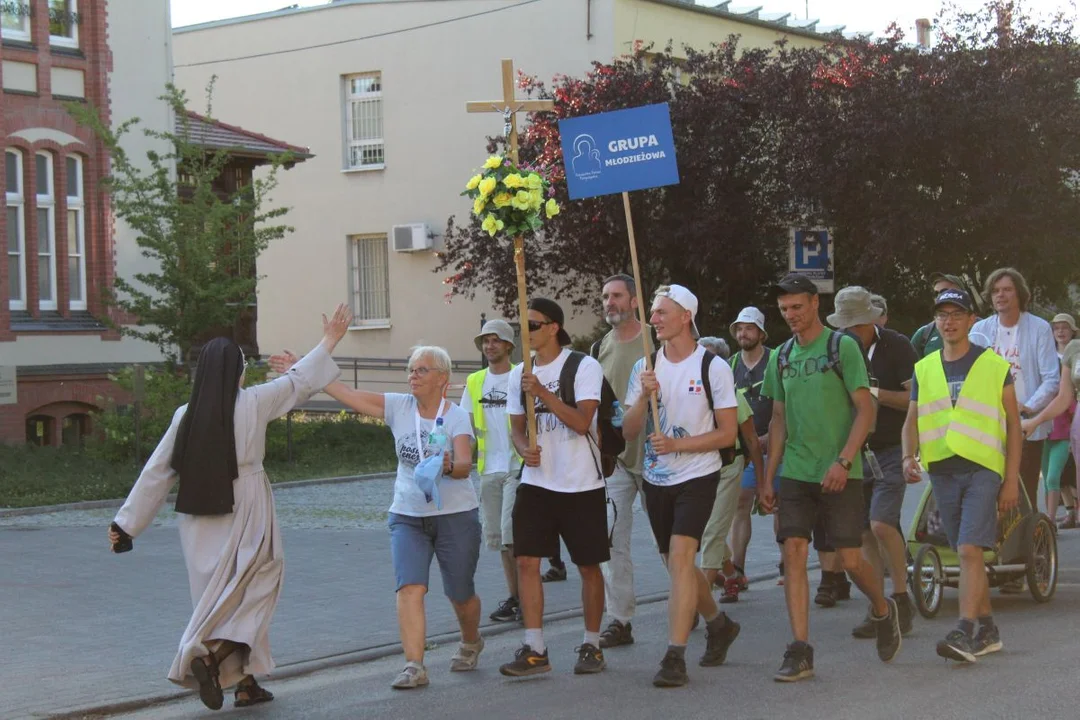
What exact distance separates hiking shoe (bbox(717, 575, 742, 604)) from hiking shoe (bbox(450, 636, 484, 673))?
2.69m

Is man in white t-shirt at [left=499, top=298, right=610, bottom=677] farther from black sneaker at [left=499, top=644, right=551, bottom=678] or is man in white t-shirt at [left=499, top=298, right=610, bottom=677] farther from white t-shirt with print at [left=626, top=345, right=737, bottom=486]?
white t-shirt with print at [left=626, top=345, right=737, bottom=486]

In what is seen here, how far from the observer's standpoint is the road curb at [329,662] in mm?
7520

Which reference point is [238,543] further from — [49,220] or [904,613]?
[49,220]

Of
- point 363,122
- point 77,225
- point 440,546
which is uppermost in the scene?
point 363,122

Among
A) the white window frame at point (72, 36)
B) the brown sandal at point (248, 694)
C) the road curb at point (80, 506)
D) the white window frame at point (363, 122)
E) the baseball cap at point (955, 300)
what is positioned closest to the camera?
the brown sandal at point (248, 694)

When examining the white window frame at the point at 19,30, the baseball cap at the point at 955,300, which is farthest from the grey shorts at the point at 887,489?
the white window frame at the point at 19,30

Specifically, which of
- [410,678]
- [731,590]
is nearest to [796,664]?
[410,678]

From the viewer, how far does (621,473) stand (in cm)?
917

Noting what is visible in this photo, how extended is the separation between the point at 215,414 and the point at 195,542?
2.01ft

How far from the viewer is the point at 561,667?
27.2 feet

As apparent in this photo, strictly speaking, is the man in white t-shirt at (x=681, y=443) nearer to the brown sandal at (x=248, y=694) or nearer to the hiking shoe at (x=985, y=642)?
the hiking shoe at (x=985, y=642)

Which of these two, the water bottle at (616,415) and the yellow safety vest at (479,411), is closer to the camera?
the water bottle at (616,415)

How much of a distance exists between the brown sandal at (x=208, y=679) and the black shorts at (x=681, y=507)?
7.14ft

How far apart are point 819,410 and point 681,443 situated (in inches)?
28.4
